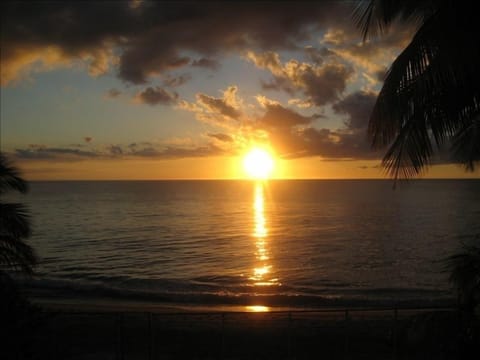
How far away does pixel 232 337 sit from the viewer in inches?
677

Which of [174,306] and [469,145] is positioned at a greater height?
[469,145]

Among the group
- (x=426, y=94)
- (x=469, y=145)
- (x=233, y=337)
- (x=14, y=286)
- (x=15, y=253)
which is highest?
(x=426, y=94)

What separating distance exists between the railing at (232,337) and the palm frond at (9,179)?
15.2 ft

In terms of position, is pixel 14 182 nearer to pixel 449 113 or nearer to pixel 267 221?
pixel 449 113

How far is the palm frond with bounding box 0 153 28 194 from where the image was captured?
36.1 feet

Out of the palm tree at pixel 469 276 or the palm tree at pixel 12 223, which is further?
the palm tree at pixel 12 223

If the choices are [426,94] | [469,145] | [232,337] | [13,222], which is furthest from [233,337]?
[426,94]

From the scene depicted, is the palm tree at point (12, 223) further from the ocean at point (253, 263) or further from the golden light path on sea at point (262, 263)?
the golden light path on sea at point (262, 263)

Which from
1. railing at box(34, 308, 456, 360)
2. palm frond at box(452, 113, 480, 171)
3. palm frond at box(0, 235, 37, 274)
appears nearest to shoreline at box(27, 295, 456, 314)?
railing at box(34, 308, 456, 360)

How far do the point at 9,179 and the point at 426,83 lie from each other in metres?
10.1

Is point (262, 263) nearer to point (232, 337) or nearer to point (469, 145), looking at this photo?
point (232, 337)

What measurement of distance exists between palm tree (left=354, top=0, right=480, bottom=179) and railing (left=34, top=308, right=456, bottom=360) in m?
7.46

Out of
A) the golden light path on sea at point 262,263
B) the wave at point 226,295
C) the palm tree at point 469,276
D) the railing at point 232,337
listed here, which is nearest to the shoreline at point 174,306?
the wave at point 226,295

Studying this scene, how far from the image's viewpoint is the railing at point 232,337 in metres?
14.6
